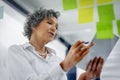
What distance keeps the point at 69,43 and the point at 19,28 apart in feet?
1.04

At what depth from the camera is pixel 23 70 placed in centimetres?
96

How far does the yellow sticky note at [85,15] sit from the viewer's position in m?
1.04

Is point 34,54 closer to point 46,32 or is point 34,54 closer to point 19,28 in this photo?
point 46,32

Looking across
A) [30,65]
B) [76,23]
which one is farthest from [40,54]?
[76,23]

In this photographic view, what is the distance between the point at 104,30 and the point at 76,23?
0.48 ft

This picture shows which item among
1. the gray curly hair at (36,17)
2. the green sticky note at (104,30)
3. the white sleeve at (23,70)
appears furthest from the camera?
the gray curly hair at (36,17)

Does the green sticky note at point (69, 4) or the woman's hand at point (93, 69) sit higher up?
the green sticky note at point (69, 4)

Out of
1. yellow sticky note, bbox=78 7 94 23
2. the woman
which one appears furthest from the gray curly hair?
yellow sticky note, bbox=78 7 94 23

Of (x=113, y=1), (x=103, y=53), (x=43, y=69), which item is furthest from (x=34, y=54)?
(x=113, y=1)

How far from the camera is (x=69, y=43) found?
106cm

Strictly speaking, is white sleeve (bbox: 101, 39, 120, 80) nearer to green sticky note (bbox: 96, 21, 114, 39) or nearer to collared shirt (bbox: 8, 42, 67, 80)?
green sticky note (bbox: 96, 21, 114, 39)

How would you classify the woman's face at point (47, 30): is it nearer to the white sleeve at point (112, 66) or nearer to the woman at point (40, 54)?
the woman at point (40, 54)

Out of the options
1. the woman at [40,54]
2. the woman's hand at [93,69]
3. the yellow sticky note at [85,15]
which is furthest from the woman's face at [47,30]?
the woman's hand at [93,69]

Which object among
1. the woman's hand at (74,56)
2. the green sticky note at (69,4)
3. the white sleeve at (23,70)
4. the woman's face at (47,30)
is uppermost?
the green sticky note at (69,4)
